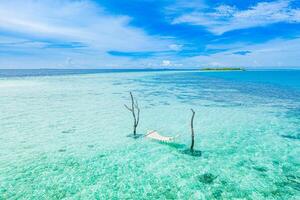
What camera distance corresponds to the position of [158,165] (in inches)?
619

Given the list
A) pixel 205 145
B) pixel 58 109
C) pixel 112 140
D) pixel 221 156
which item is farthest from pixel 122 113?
pixel 221 156

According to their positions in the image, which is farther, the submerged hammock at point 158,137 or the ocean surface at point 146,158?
the submerged hammock at point 158,137

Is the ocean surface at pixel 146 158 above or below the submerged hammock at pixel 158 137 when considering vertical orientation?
below

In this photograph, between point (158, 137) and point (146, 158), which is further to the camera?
point (158, 137)

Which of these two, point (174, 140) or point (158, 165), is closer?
point (158, 165)

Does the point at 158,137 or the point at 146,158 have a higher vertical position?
the point at 158,137

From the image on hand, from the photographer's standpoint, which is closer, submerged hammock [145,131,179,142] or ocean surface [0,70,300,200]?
ocean surface [0,70,300,200]

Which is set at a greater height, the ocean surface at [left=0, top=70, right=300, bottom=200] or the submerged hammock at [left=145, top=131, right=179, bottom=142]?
the submerged hammock at [left=145, top=131, right=179, bottom=142]

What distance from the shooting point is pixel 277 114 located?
98.5 ft

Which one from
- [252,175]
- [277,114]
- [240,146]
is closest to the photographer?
[252,175]

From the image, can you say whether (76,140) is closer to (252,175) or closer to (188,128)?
(188,128)

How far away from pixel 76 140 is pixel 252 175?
41.6 ft

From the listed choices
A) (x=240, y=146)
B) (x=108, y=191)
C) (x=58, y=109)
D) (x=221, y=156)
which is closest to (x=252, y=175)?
(x=221, y=156)

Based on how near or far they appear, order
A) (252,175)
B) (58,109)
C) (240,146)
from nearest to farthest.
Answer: (252,175) < (240,146) < (58,109)
